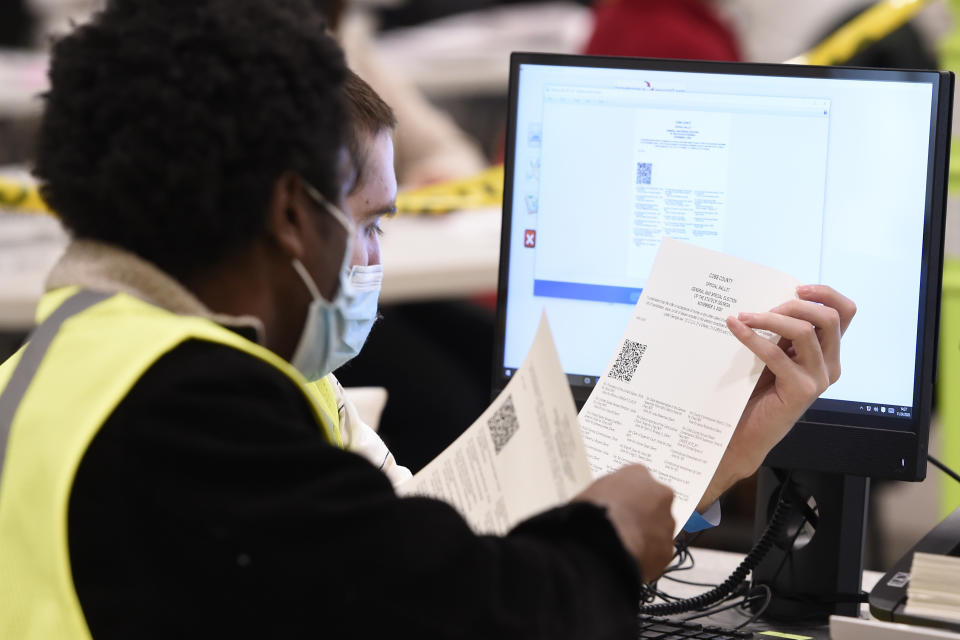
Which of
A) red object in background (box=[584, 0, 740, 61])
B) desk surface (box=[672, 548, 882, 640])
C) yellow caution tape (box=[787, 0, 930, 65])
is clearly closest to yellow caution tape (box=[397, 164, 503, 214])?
red object in background (box=[584, 0, 740, 61])

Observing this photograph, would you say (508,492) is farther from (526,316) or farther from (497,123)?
(497,123)

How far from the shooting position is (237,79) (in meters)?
0.84

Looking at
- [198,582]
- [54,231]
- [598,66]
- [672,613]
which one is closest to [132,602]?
[198,582]

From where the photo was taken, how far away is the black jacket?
77cm

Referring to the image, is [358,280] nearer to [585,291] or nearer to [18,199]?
[585,291]

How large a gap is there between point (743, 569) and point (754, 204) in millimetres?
386

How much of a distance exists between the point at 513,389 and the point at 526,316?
0.40m

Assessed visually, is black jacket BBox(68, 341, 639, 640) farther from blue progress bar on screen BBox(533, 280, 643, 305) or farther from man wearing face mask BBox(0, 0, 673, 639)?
blue progress bar on screen BBox(533, 280, 643, 305)

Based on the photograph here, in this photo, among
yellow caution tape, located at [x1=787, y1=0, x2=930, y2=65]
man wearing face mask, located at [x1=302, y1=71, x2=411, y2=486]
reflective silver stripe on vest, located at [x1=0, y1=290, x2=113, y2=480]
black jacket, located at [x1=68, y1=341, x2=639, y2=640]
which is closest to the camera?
black jacket, located at [x1=68, y1=341, x2=639, y2=640]

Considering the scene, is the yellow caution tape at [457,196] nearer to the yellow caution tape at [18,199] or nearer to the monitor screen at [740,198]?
the yellow caution tape at [18,199]

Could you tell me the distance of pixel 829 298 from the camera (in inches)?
46.6

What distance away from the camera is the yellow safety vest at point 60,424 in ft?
2.62

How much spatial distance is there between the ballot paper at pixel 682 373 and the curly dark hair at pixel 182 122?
431 mm

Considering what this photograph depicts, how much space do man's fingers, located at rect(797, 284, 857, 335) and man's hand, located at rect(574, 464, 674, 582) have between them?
0.33 meters
